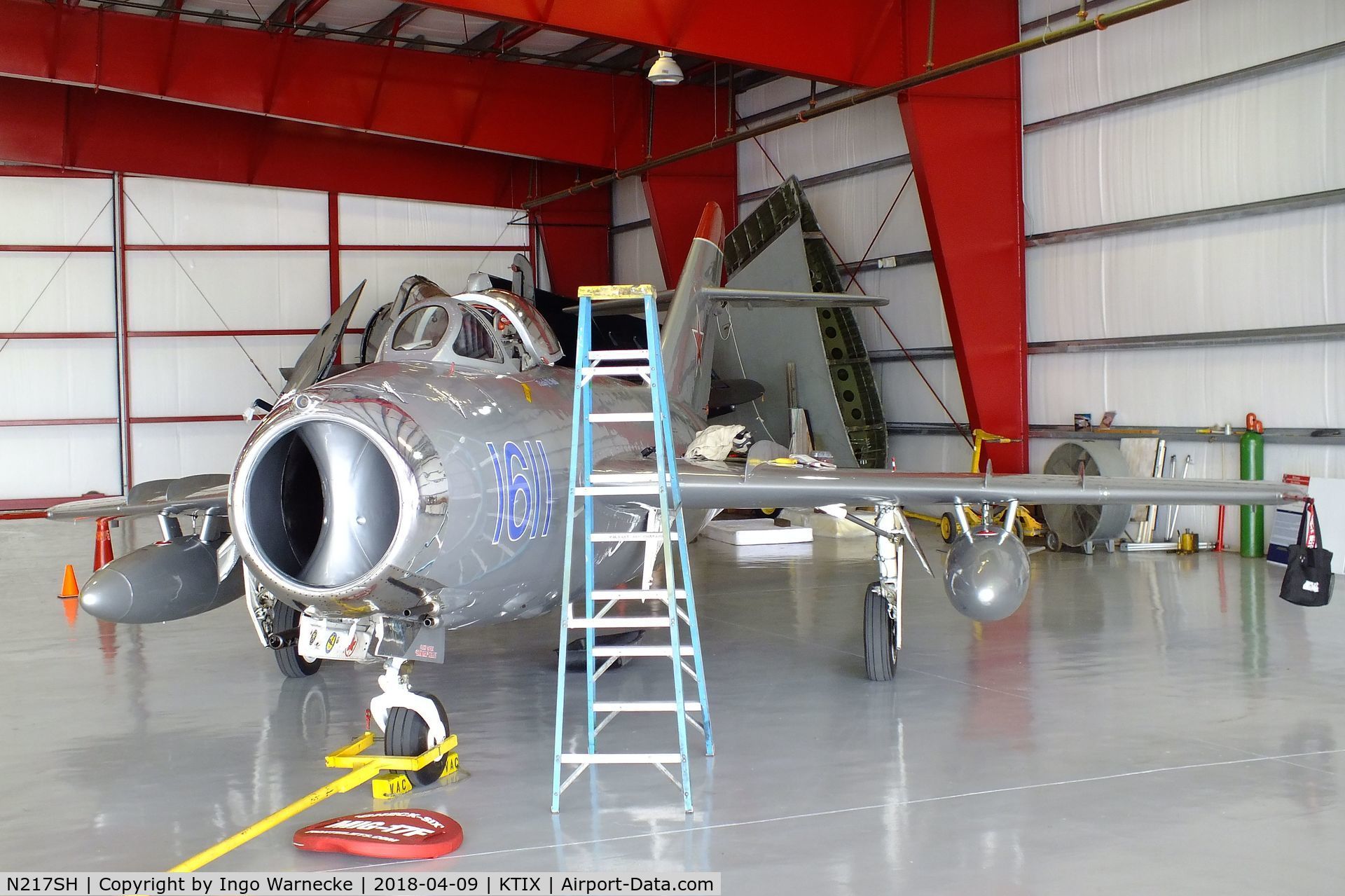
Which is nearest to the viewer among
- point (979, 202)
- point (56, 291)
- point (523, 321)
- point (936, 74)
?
point (523, 321)

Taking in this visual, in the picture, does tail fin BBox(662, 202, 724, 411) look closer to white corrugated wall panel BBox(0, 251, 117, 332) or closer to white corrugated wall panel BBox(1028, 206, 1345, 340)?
white corrugated wall panel BBox(1028, 206, 1345, 340)

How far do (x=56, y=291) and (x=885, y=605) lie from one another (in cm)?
2089

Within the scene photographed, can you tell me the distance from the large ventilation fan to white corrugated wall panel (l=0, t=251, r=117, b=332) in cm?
1856

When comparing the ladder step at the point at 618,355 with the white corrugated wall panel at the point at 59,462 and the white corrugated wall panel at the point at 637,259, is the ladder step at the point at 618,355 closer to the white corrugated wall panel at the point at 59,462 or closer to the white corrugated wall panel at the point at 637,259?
the white corrugated wall panel at the point at 637,259

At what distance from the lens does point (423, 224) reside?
25312 mm

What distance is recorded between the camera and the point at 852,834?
15.7 feet

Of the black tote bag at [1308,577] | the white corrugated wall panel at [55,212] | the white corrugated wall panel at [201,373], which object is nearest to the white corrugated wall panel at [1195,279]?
the black tote bag at [1308,577]

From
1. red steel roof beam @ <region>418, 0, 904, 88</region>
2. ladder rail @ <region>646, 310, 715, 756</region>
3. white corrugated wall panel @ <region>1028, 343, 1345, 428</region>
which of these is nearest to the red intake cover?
ladder rail @ <region>646, 310, 715, 756</region>

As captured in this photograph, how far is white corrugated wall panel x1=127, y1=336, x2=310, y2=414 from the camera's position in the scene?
921 inches

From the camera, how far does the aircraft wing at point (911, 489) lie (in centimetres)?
698

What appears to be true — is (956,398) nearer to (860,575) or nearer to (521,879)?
(860,575)

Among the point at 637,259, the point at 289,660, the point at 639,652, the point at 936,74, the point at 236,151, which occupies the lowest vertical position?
the point at 289,660

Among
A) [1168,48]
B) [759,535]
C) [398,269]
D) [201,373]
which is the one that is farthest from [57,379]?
[1168,48]

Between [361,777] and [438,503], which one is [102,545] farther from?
[438,503]
